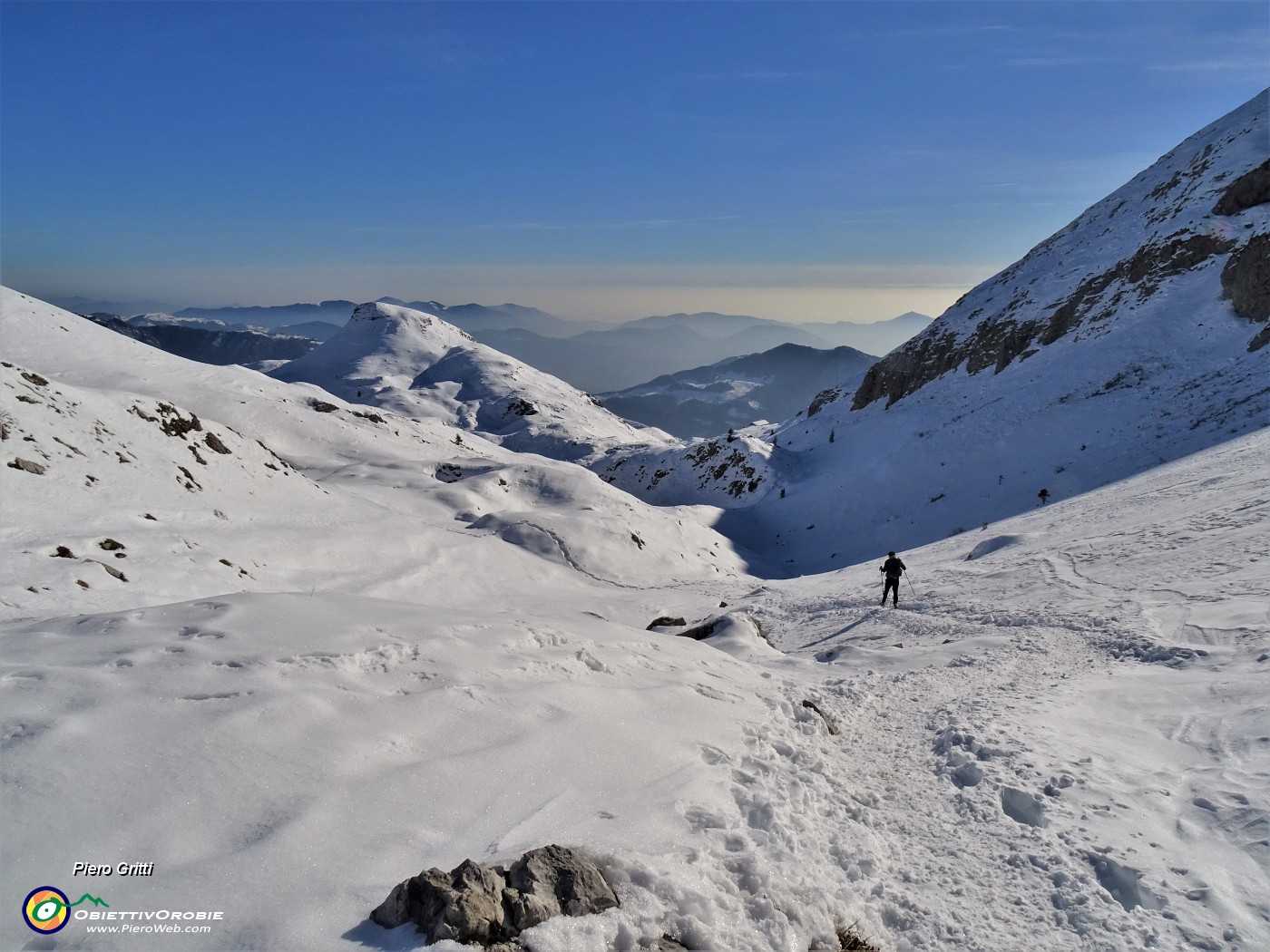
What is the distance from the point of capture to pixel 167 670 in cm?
712

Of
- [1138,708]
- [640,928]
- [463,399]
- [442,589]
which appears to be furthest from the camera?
[463,399]

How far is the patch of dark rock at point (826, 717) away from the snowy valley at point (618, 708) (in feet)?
0.30

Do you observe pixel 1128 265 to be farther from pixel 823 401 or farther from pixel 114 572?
pixel 114 572

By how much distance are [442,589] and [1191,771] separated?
2043 centimetres

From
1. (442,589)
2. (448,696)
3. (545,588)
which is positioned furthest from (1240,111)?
(448,696)

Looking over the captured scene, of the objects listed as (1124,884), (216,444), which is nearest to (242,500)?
(216,444)

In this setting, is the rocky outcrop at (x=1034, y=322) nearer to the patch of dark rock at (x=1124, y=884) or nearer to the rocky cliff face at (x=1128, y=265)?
the rocky cliff face at (x=1128, y=265)

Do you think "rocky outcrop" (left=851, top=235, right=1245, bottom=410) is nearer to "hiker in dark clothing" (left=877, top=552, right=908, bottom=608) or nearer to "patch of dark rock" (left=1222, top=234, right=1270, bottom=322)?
"patch of dark rock" (left=1222, top=234, right=1270, bottom=322)

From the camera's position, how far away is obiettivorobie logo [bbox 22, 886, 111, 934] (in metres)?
4.10

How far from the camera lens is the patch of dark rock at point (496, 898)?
4465 millimetres

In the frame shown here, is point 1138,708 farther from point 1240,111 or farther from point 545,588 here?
point 1240,111

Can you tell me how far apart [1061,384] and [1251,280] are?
34.4ft

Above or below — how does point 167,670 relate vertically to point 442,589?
above

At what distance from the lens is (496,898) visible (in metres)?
4.76
